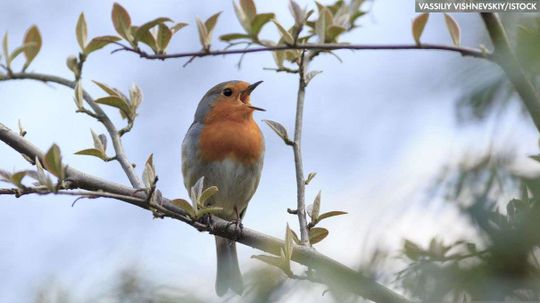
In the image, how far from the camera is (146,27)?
1.82 metres

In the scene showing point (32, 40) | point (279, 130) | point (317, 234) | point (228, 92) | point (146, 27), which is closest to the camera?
point (32, 40)

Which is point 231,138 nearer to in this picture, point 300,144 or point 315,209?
point 300,144

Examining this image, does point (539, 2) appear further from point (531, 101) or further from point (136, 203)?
point (136, 203)

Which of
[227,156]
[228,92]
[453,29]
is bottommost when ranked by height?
[227,156]

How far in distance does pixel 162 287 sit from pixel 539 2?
0.55 meters

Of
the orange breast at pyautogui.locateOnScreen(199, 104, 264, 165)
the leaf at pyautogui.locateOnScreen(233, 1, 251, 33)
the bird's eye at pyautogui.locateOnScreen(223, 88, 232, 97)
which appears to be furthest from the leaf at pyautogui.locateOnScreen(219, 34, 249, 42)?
the bird's eye at pyautogui.locateOnScreen(223, 88, 232, 97)

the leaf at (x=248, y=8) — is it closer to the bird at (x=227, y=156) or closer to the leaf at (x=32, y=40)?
the leaf at (x=32, y=40)

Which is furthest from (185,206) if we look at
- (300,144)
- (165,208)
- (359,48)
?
(359,48)

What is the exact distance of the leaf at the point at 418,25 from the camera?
136 cm

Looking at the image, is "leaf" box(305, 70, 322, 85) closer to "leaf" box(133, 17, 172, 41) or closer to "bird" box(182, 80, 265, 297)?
"leaf" box(133, 17, 172, 41)

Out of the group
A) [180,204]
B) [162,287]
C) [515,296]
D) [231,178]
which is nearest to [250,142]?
[231,178]

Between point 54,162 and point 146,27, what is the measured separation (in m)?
0.45

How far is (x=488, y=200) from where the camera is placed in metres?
0.56

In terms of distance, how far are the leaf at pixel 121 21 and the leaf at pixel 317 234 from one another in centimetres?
92
